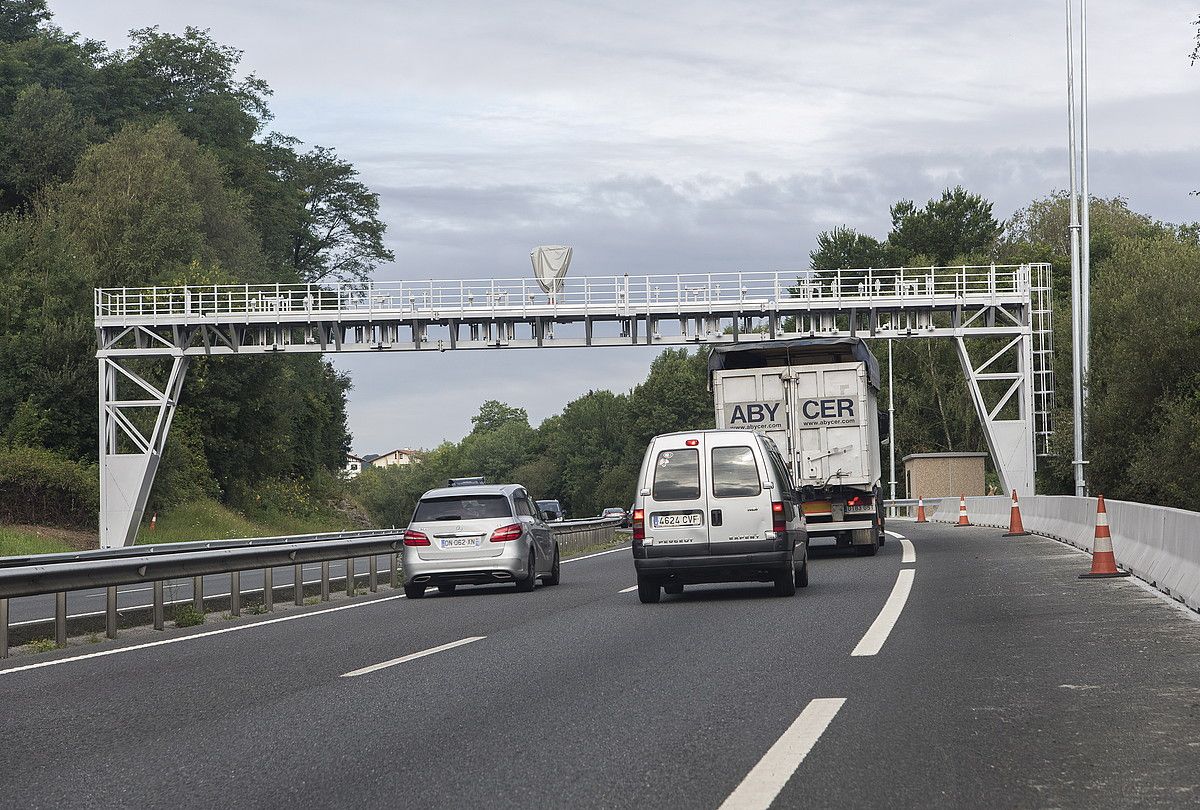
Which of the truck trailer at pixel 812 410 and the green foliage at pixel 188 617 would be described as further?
the truck trailer at pixel 812 410

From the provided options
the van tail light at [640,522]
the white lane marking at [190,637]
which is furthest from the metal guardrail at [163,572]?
the van tail light at [640,522]

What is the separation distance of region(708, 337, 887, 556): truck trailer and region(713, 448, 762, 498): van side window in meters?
8.43

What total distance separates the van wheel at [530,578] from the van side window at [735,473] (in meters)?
4.54

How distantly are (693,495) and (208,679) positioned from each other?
759cm

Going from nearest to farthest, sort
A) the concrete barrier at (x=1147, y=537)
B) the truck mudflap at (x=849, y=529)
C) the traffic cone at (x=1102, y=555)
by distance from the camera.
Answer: the concrete barrier at (x=1147, y=537) < the traffic cone at (x=1102, y=555) < the truck mudflap at (x=849, y=529)

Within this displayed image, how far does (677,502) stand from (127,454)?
3772 cm

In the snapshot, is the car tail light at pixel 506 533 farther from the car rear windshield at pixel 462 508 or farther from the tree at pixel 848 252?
the tree at pixel 848 252

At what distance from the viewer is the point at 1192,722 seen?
325 inches

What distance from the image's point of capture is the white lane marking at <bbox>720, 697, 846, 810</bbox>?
6598 millimetres

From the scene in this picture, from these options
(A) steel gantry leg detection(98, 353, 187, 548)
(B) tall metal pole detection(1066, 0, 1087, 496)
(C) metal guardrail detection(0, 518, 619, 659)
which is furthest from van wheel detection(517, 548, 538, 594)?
(A) steel gantry leg detection(98, 353, 187, 548)

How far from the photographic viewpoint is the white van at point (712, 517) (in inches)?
704

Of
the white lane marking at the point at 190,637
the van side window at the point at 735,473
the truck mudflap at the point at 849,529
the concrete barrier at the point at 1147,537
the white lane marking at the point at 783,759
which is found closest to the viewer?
the white lane marking at the point at 783,759

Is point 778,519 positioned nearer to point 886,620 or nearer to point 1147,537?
point 886,620

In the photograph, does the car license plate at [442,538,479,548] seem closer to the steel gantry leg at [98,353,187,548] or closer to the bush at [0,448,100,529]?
the bush at [0,448,100,529]
